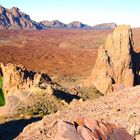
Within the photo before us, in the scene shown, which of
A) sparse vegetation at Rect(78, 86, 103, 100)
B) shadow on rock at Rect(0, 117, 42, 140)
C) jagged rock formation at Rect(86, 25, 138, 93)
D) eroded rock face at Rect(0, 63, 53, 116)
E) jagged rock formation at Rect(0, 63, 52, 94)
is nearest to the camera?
shadow on rock at Rect(0, 117, 42, 140)

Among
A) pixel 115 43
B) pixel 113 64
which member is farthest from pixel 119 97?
pixel 115 43

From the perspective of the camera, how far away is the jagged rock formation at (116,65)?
31.1 m

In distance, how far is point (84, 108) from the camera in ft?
51.8

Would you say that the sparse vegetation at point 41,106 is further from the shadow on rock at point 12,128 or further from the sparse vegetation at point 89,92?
the sparse vegetation at point 89,92

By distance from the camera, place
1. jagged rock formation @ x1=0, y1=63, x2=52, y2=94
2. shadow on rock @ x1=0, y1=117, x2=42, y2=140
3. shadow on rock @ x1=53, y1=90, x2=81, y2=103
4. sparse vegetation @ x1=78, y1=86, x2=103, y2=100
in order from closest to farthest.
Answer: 1. shadow on rock @ x1=0, y1=117, x2=42, y2=140
2. shadow on rock @ x1=53, y1=90, x2=81, y2=103
3. jagged rock formation @ x1=0, y1=63, x2=52, y2=94
4. sparse vegetation @ x1=78, y1=86, x2=103, y2=100

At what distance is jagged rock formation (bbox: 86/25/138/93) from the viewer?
102 ft

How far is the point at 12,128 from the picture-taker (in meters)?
18.2

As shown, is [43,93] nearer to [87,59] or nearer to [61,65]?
[61,65]

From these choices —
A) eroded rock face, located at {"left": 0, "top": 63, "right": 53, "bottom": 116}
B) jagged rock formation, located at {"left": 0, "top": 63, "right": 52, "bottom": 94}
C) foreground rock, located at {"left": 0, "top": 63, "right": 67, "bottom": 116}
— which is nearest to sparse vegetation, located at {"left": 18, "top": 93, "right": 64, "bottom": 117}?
foreground rock, located at {"left": 0, "top": 63, "right": 67, "bottom": 116}

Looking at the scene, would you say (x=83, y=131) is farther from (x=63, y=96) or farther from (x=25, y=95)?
(x=63, y=96)

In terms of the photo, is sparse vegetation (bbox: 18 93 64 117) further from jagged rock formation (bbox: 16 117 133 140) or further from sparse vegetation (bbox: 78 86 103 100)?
jagged rock formation (bbox: 16 117 133 140)

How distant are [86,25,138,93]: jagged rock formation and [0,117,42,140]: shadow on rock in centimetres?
1228

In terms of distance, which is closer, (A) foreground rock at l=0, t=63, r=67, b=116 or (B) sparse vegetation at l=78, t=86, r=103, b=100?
(A) foreground rock at l=0, t=63, r=67, b=116

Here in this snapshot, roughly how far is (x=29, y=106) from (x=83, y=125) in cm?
1151
